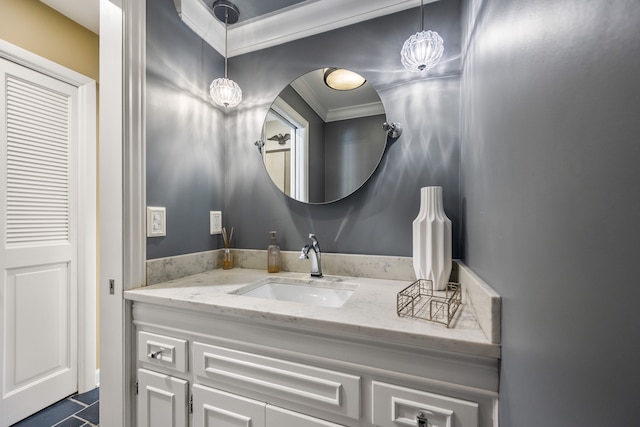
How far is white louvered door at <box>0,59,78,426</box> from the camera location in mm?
1386

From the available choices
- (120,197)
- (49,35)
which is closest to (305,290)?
(120,197)

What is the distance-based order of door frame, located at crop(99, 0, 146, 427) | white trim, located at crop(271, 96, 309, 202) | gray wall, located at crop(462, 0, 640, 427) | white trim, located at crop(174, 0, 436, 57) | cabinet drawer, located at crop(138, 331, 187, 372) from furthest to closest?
white trim, located at crop(271, 96, 309, 202)
white trim, located at crop(174, 0, 436, 57)
door frame, located at crop(99, 0, 146, 427)
cabinet drawer, located at crop(138, 331, 187, 372)
gray wall, located at crop(462, 0, 640, 427)

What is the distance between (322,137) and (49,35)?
172 centimetres

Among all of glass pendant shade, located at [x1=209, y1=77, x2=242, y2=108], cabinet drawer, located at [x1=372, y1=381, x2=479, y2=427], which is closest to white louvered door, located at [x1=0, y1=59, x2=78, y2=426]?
glass pendant shade, located at [x1=209, y1=77, x2=242, y2=108]

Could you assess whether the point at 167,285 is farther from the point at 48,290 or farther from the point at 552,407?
the point at 552,407

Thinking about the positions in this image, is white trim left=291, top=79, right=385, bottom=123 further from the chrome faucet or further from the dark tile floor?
the dark tile floor

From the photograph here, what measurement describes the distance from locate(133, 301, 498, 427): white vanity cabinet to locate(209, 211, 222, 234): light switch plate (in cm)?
53

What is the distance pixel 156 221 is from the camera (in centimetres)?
112

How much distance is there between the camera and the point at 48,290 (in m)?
1.54

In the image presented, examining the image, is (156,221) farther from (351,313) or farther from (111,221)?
(351,313)

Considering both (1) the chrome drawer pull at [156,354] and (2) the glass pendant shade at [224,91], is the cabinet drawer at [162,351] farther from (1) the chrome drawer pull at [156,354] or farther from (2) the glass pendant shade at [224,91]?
(2) the glass pendant shade at [224,91]

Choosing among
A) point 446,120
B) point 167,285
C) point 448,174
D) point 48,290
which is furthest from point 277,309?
point 48,290

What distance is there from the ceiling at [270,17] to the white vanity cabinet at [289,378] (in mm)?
1371

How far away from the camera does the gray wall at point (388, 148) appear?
1132 mm
